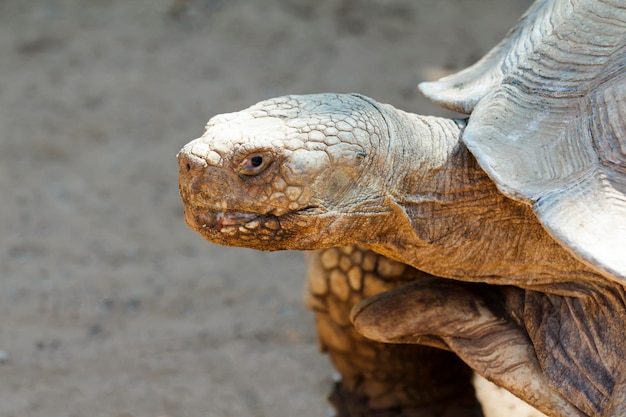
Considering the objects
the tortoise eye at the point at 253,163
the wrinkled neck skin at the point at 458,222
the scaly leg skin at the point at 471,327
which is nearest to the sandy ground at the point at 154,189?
the scaly leg skin at the point at 471,327

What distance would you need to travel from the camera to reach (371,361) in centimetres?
288

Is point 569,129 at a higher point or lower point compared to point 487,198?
higher

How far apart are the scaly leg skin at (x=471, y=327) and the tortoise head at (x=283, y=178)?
396 mm

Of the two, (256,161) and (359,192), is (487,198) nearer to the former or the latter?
(359,192)

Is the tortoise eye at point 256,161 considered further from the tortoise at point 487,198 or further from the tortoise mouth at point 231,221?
the tortoise mouth at point 231,221

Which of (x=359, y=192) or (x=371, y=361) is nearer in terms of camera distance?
(x=359, y=192)

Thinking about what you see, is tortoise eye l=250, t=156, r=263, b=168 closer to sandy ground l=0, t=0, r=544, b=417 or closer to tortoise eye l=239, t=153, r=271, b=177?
tortoise eye l=239, t=153, r=271, b=177

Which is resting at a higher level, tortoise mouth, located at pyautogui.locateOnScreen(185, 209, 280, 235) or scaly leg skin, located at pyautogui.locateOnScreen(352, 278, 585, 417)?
tortoise mouth, located at pyautogui.locateOnScreen(185, 209, 280, 235)

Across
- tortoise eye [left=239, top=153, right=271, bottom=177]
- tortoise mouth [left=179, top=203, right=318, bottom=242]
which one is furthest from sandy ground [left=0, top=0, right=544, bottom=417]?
tortoise eye [left=239, top=153, right=271, bottom=177]

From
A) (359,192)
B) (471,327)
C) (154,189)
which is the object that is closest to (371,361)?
(471,327)

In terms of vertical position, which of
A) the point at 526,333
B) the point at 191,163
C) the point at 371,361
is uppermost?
the point at 191,163

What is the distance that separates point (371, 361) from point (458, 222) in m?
0.95

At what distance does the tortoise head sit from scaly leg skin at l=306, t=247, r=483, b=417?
0.70 metres

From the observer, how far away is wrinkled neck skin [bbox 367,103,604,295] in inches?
79.1
